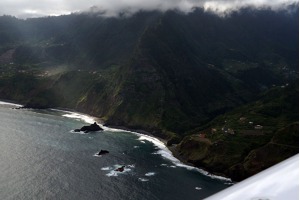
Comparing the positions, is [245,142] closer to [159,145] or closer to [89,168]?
[159,145]

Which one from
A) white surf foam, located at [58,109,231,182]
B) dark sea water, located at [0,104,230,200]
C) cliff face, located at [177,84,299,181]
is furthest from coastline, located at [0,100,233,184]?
cliff face, located at [177,84,299,181]

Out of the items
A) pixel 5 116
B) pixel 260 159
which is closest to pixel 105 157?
pixel 260 159

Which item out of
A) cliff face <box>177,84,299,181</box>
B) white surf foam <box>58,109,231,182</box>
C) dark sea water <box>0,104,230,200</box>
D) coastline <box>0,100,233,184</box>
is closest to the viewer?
dark sea water <box>0,104,230,200</box>

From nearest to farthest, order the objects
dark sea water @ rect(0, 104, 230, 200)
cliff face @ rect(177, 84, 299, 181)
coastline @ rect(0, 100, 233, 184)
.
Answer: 1. dark sea water @ rect(0, 104, 230, 200)
2. cliff face @ rect(177, 84, 299, 181)
3. coastline @ rect(0, 100, 233, 184)

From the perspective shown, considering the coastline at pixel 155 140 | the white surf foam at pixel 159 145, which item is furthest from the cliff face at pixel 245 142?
the white surf foam at pixel 159 145

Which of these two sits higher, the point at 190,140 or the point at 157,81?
the point at 157,81

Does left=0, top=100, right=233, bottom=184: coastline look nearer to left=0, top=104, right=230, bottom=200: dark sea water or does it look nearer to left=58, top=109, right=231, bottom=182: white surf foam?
left=58, top=109, right=231, bottom=182: white surf foam

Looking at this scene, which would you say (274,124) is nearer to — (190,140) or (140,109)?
(190,140)

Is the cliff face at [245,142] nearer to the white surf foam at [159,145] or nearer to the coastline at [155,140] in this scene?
the coastline at [155,140]

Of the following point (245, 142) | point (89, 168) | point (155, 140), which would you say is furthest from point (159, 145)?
point (89, 168)
